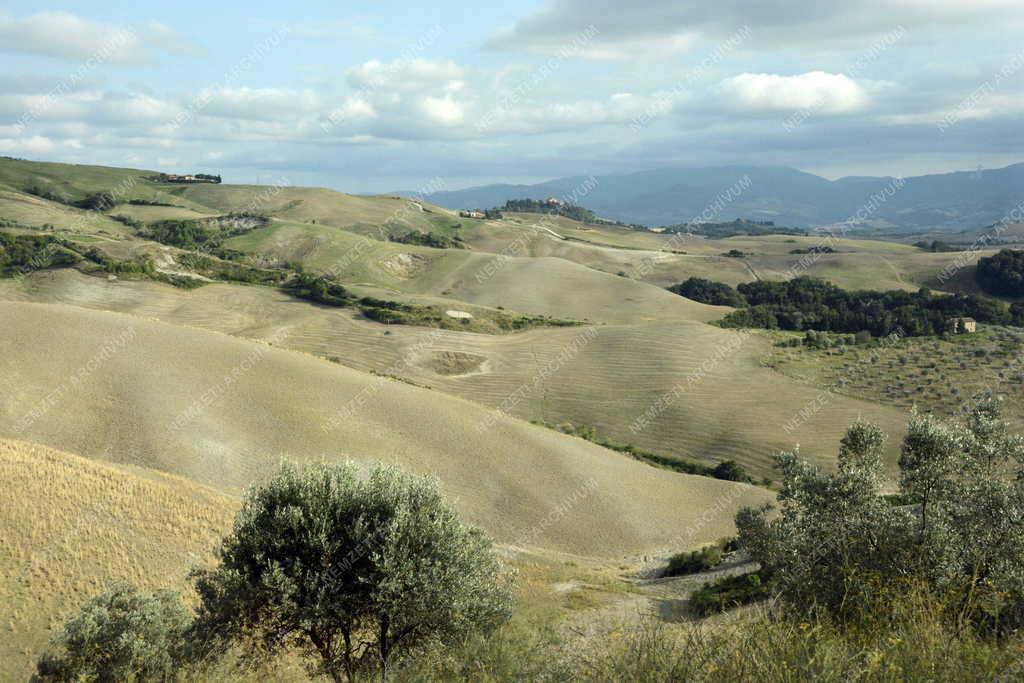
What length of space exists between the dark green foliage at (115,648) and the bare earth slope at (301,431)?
23472mm

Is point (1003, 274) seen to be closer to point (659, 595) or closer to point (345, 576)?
point (659, 595)

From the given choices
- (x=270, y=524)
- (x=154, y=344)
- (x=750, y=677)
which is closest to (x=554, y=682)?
(x=750, y=677)

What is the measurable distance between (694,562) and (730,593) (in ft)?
33.2

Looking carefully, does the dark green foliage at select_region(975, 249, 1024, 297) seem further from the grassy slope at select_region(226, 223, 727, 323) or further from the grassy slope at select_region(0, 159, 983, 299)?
the grassy slope at select_region(226, 223, 727, 323)

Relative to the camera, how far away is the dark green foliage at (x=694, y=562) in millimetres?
35062

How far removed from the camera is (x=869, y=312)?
108 metres

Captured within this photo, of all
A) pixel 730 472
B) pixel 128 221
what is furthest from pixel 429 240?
pixel 730 472

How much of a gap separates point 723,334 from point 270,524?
78.3 metres

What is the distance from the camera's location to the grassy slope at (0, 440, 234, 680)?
69.7 feet

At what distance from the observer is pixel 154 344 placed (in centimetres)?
5431

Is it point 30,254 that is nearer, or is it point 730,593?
point 730,593

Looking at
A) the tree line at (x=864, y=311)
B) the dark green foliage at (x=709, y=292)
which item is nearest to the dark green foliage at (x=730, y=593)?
the tree line at (x=864, y=311)

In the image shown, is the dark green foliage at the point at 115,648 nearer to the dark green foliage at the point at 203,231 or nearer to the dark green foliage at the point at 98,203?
the dark green foliage at the point at 203,231

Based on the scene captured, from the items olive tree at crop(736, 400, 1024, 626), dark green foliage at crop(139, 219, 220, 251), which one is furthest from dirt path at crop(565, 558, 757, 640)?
dark green foliage at crop(139, 219, 220, 251)
